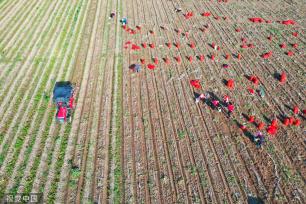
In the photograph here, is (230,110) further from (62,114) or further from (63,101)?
(63,101)

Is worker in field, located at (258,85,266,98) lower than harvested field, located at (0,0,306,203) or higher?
higher

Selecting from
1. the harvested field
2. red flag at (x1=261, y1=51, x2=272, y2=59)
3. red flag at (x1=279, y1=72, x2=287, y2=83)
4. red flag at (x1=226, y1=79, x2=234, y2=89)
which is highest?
red flag at (x1=261, y1=51, x2=272, y2=59)

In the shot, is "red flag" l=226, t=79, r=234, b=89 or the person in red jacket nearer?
the person in red jacket

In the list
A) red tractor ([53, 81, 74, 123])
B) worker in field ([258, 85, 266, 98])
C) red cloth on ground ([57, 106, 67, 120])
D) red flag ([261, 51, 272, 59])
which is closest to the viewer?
red cloth on ground ([57, 106, 67, 120])

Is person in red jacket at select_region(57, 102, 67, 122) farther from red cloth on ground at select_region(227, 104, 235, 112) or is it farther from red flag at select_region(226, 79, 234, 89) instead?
red flag at select_region(226, 79, 234, 89)

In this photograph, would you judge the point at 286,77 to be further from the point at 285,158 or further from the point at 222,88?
the point at 285,158

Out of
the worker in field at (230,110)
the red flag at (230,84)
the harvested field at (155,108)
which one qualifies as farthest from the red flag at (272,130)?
the red flag at (230,84)

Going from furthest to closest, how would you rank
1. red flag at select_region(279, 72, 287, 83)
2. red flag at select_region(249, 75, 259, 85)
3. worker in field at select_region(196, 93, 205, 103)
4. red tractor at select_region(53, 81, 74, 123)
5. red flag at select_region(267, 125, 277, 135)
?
red flag at select_region(279, 72, 287, 83) < red flag at select_region(249, 75, 259, 85) < worker in field at select_region(196, 93, 205, 103) < red tractor at select_region(53, 81, 74, 123) < red flag at select_region(267, 125, 277, 135)

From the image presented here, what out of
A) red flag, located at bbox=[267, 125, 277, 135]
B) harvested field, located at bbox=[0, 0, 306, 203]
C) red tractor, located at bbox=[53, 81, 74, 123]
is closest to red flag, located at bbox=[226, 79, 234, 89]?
harvested field, located at bbox=[0, 0, 306, 203]
